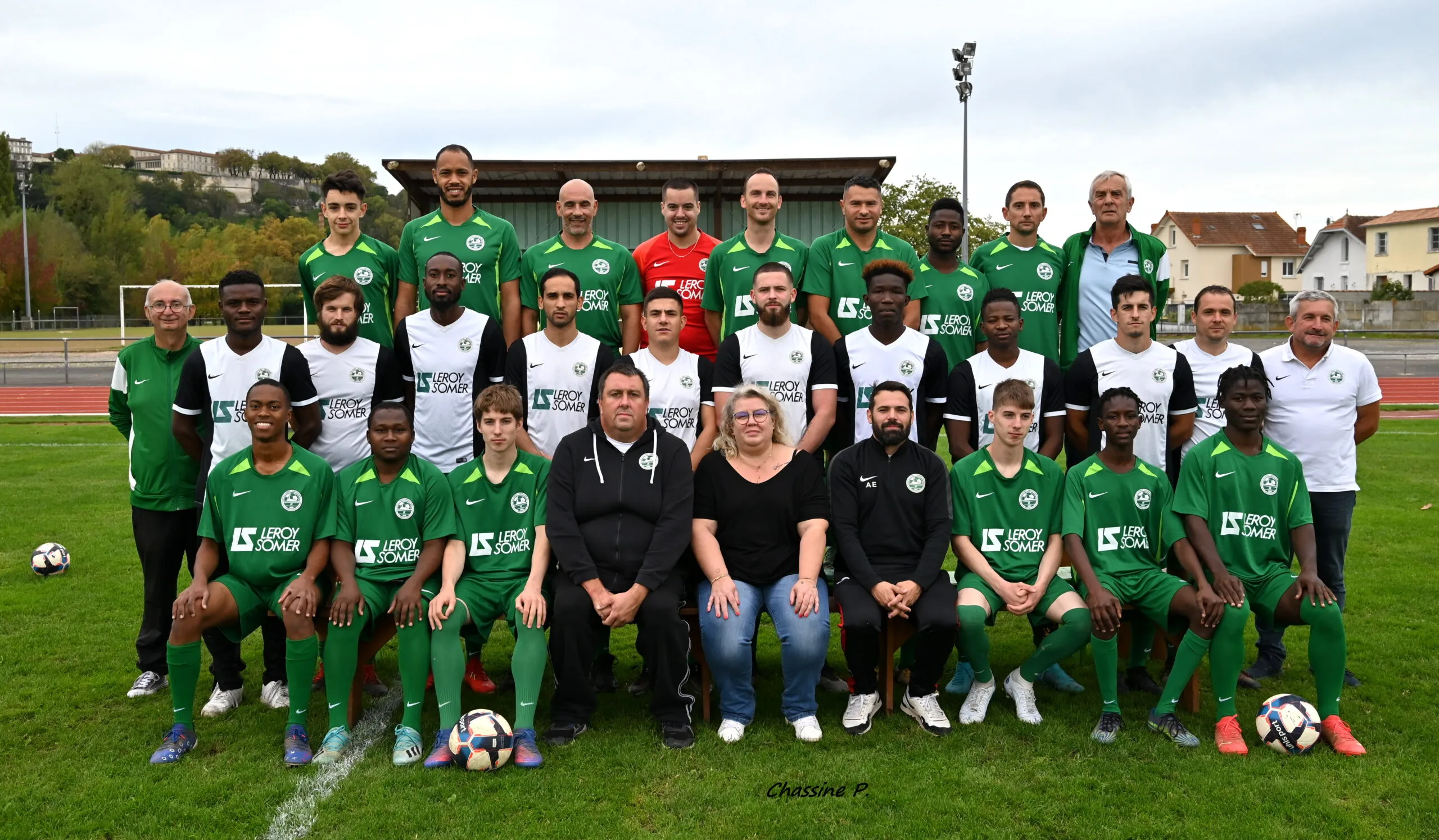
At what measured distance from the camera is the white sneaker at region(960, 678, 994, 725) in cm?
467

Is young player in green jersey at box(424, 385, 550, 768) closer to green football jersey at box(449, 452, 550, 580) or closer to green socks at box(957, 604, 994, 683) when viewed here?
green football jersey at box(449, 452, 550, 580)

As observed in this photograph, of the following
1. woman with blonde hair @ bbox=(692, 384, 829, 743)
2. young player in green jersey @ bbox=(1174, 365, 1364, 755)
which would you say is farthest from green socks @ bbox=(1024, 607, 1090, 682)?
woman with blonde hair @ bbox=(692, 384, 829, 743)

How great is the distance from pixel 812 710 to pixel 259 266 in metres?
65.3

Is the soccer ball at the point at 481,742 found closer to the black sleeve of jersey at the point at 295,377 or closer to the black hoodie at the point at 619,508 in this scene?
the black hoodie at the point at 619,508

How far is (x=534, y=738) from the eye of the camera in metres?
4.35

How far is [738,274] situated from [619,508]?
184 cm

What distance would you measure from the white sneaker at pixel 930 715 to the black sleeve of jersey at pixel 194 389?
3.84 meters

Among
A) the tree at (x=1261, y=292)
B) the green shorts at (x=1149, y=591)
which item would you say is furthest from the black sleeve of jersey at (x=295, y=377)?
the tree at (x=1261, y=292)

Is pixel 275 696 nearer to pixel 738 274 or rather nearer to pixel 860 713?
pixel 860 713

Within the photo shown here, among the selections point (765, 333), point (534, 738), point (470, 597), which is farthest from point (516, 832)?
point (765, 333)

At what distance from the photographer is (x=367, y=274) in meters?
5.92

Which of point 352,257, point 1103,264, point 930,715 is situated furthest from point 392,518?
point 1103,264

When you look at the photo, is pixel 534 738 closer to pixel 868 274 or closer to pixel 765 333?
pixel 765 333

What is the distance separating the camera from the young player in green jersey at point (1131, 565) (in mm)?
4461
